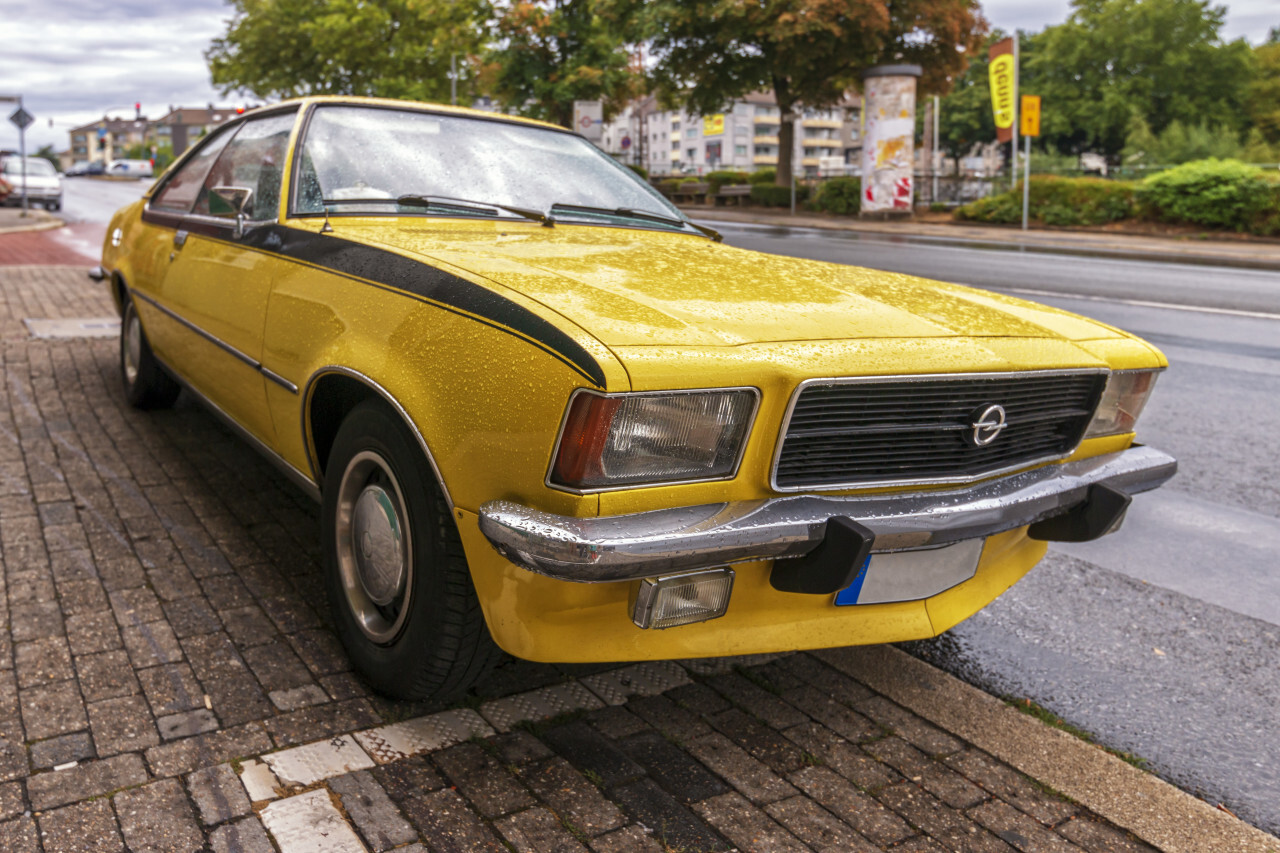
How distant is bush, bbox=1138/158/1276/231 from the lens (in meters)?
21.5

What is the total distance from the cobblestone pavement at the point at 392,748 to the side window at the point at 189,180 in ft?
5.64

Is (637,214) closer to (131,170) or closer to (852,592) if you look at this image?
(852,592)

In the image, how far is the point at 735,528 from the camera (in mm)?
2119

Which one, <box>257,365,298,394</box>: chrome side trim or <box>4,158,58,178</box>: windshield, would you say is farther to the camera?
<box>4,158,58,178</box>: windshield

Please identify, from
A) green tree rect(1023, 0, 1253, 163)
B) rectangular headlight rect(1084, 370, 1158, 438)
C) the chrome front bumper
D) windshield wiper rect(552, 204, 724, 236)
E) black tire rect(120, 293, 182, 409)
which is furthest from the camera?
green tree rect(1023, 0, 1253, 163)

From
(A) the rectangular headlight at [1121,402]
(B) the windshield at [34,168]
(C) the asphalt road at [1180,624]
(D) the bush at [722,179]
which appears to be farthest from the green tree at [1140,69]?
(A) the rectangular headlight at [1121,402]

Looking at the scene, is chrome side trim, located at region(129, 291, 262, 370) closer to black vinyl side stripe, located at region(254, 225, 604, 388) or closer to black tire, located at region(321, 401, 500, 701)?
black vinyl side stripe, located at region(254, 225, 604, 388)

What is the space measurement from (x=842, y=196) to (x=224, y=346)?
92.1ft

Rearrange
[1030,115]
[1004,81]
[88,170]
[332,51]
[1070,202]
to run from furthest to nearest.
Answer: [88,170]
[332,51]
[1004,81]
[1070,202]
[1030,115]

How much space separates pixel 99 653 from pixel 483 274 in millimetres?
1564

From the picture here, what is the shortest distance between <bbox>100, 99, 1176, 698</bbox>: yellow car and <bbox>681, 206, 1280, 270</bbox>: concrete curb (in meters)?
15.5

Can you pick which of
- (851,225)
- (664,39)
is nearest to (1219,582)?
(851,225)

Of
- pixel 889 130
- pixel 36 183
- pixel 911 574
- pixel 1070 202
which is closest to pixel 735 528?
pixel 911 574

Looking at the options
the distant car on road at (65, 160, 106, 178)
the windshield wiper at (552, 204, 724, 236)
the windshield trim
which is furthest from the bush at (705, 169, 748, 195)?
the distant car on road at (65, 160, 106, 178)
